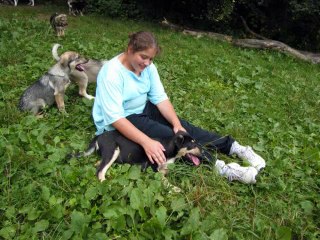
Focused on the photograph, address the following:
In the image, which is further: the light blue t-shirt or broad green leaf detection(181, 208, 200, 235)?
the light blue t-shirt

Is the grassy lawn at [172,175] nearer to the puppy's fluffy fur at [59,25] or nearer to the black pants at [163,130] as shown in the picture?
the black pants at [163,130]

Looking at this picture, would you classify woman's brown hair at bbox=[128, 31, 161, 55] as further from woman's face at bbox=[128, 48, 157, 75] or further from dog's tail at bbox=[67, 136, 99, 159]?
dog's tail at bbox=[67, 136, 99, 159]

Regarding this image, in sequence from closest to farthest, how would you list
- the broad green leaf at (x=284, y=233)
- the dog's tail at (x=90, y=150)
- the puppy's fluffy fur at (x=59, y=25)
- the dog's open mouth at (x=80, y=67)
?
the broad green leaf at (x=284, y=233) → the dog's tail at (x=90, y=150) → the dog's open mouth at (x=80, y=67) → the puppy's fluffy fur at (x=59, y=25)

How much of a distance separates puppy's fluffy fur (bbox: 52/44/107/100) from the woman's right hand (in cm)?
205

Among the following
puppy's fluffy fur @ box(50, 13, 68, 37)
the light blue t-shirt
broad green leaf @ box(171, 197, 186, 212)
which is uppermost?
the light blue t-shirt

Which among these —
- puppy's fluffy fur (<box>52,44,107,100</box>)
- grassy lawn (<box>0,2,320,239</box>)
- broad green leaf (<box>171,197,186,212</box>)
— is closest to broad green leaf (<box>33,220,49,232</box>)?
grassy lawn (<box>0,2,320,239</box>)

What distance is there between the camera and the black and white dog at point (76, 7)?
12.9m

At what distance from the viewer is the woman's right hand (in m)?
3.46

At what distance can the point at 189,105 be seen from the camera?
5570 millimetres

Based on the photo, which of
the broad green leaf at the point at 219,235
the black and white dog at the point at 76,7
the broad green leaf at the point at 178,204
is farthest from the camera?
the black and white dog at the point at 76,7

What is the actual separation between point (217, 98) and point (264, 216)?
3.09 m

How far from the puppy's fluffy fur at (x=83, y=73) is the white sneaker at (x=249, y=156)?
7.39 feet

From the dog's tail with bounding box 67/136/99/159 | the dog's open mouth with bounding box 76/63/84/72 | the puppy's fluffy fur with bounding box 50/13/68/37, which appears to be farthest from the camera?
the puppy's fluffy fur with bounding box 50/13/68/37

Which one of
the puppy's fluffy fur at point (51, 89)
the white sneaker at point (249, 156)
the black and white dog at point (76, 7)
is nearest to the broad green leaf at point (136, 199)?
the white sneaker at point (249, 156)
